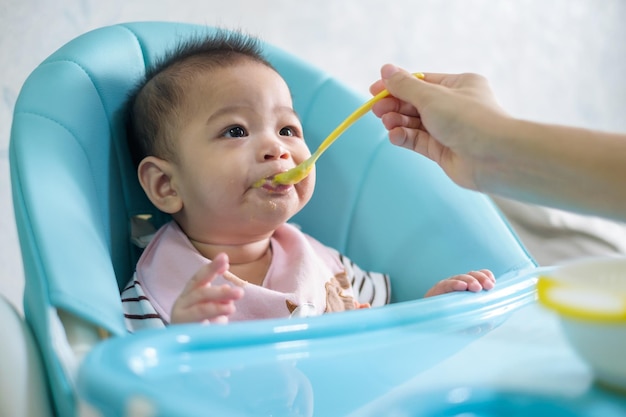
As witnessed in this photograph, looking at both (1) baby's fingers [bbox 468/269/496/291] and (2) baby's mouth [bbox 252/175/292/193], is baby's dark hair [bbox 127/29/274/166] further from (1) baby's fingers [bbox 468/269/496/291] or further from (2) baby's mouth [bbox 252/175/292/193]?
(1) baby's fingers [bbox 468/269/496/291]

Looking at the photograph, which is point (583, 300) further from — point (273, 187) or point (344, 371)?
point (273, 187)

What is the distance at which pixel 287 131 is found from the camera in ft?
3.40

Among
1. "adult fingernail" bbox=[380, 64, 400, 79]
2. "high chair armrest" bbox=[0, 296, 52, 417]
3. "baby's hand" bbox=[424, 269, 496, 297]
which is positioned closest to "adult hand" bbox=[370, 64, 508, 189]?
"adult fingernail" bbox=[380, 64, 400, 79]

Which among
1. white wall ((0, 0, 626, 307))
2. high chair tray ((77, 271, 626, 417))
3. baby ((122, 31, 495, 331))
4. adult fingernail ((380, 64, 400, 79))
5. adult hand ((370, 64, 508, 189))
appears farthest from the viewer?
white wall ((0, 0, 626, 307))

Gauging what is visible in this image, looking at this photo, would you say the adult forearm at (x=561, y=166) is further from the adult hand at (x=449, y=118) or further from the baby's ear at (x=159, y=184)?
the baby's ear at (x=159, y=184)

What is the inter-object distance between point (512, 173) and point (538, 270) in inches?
13.1

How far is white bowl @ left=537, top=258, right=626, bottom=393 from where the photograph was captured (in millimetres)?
527

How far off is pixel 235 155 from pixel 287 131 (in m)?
0.12

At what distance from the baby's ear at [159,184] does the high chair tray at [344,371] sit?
0.39 m

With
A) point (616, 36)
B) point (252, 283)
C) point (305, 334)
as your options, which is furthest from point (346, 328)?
point (616, 36)

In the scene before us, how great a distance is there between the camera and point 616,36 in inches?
90.1

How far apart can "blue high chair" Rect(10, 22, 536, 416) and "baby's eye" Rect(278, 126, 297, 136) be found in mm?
135

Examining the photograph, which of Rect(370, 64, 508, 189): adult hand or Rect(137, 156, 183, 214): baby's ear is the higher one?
Rect(370, 64, 508, 189): adult hand

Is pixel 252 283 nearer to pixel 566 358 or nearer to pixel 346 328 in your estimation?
pixel 346 328
